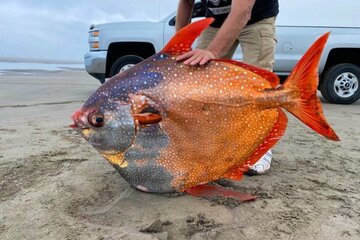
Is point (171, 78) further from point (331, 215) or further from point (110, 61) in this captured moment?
point (110, 61)

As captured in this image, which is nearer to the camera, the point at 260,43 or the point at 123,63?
the point at 260,43

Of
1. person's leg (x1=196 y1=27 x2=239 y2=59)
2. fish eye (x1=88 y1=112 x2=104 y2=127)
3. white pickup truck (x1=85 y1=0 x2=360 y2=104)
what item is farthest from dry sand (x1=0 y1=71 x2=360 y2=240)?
white pickup truck (x1=85 y1=0 x2=360 y2=104)

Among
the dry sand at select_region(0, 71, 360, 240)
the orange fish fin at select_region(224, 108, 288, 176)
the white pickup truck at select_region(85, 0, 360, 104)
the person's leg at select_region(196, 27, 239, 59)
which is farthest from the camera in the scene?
the white pickup truck at select_region(85, 0, 360, 104)

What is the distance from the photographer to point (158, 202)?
2.43 meters

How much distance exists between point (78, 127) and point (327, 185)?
5.65 feet

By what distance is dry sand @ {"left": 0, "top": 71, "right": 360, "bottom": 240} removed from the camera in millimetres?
2113

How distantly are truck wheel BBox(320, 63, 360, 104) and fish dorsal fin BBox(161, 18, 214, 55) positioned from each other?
19.9 ft

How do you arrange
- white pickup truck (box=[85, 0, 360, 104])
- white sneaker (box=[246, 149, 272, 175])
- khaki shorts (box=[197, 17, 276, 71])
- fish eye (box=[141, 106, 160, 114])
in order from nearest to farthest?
fish eye (box=[141, 106, 160, 114]), white sneaker (box=[246, 149, 272, 175]), khaki shorts (box=[197, 17, 276, 71]), white pickup truck (box=[85, 0, 360, 104])

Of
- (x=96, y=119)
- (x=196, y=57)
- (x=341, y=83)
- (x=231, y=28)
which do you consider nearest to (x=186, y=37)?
(x=196, y=57)

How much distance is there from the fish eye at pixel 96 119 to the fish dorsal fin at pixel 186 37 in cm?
53

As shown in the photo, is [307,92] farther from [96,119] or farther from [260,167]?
[96,119]

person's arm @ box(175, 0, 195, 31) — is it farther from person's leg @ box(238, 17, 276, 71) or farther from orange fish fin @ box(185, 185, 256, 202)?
orange fish fin @ box(185, 185, 256, 202)

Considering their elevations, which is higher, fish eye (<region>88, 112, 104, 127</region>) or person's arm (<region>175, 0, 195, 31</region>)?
person's arm (<region>175, 0, 195, 31</region>)

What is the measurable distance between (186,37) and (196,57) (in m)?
0.14
